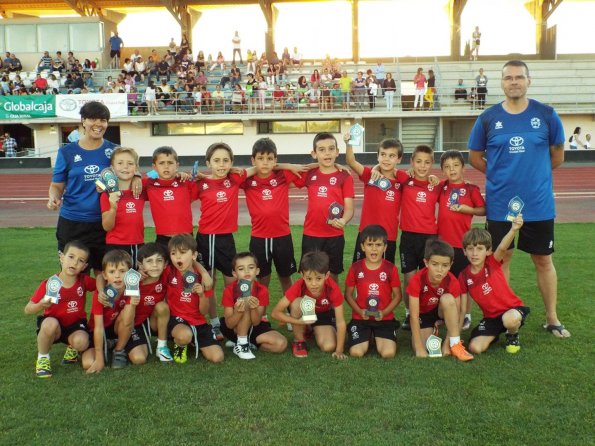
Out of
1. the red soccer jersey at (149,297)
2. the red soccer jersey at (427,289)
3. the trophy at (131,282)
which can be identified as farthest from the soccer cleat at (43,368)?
the red soccer jersey at (427,289)

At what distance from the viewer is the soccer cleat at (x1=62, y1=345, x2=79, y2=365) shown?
4.95 meters

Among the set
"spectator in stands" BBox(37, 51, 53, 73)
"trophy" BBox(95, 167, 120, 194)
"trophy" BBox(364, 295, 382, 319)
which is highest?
"spectator in stands" BBox(37, 51, 53, 73)

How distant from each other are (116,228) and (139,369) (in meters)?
1.39

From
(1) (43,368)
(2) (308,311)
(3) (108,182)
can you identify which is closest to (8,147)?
(3) (108,182)

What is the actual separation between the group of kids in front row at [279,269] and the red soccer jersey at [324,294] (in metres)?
0.01

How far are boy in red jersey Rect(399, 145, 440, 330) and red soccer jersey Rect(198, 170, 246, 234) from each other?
5.40ft

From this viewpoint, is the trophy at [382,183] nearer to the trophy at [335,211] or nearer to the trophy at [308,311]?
the trophy at [335,211]

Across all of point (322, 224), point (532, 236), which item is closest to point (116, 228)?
point (322, 224)

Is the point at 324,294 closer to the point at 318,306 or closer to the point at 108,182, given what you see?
the point at 318,306

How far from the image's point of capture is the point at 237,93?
30.0m

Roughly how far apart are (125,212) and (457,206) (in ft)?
10.1

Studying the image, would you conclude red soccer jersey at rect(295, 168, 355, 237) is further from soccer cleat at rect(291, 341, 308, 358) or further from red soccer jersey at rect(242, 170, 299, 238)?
soccer cleat at rect(291, 341, 308, 358)

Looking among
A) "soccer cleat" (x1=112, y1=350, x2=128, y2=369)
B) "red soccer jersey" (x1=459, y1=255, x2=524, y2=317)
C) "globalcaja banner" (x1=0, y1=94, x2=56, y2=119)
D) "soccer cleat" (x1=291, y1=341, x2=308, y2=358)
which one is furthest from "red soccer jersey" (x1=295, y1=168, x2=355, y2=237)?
"globalcaja banner" (x1=0, y1=94, x2=56, y2=119)

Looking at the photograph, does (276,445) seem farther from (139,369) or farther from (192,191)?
(192,191)
